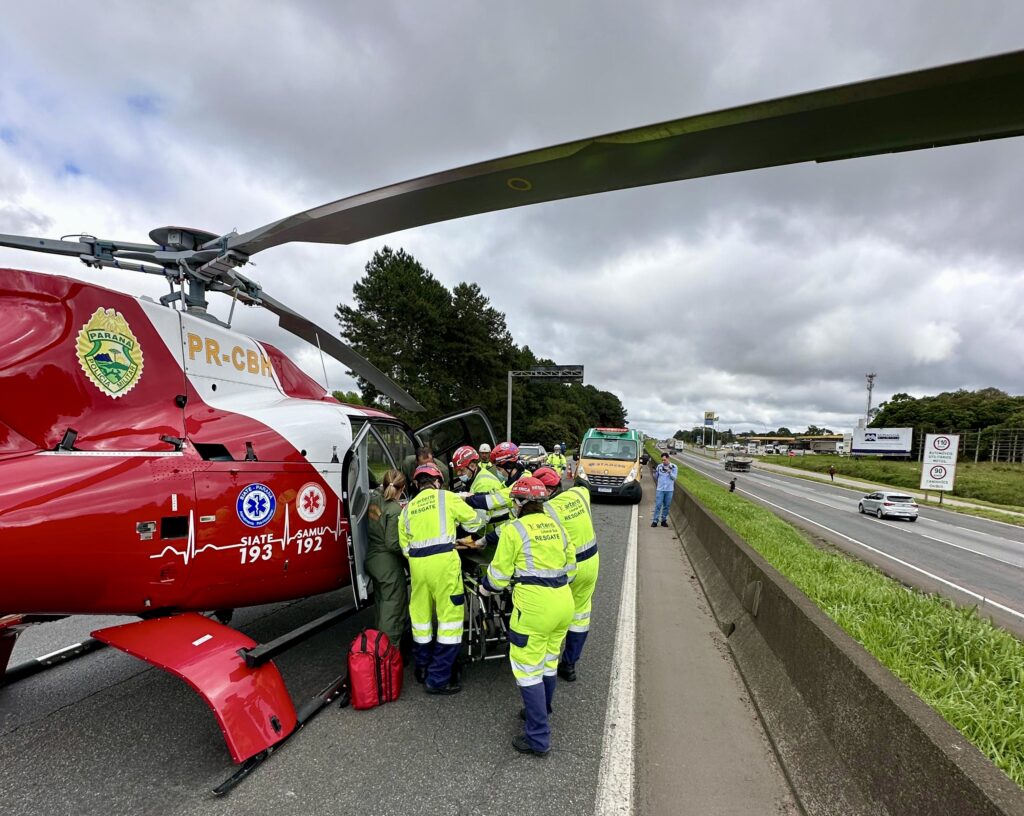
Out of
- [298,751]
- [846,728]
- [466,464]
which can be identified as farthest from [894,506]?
[298,751]

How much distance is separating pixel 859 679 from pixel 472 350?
1321 inches

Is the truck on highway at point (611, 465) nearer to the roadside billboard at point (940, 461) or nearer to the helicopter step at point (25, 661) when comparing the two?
the helicopter step at point (25, 661)

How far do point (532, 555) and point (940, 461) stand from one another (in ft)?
119

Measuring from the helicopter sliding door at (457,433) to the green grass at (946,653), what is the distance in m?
4.27

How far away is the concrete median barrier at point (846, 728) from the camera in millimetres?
1815

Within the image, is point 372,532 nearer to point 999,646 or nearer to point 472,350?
point 999,646

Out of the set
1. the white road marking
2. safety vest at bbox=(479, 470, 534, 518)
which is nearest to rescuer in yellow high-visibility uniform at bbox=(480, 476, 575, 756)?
the white road marking

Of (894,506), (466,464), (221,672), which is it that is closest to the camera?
(221,672)

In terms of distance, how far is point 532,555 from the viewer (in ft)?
10.6

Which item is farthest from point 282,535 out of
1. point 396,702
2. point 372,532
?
point 396,702

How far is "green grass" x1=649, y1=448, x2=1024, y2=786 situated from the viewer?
8.30 ft

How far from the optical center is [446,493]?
3.90 metres

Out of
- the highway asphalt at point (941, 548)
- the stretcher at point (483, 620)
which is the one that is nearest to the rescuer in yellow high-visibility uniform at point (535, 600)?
the stretcher at point (483, 620)

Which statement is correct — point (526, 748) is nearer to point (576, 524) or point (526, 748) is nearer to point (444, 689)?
point (444, 689)
